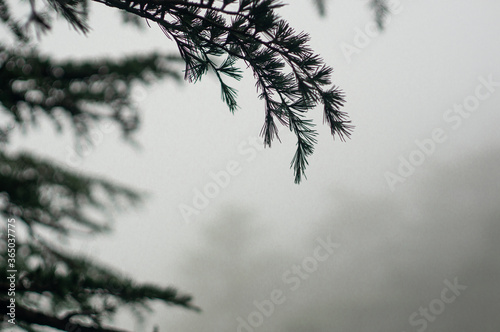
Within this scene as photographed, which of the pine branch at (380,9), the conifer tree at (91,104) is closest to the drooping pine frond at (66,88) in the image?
the conifer tree at (91,104)

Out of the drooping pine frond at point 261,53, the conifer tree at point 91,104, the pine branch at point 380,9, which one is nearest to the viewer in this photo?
the conifer tree at point 91,104

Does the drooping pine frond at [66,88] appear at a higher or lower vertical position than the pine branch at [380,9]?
lower

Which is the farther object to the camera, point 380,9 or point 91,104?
point 380,9

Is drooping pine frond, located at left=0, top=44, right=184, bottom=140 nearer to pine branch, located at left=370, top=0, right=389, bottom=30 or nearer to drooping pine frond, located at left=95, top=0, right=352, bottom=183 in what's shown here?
drooping pine frond, located at left=95, top=0, right=352, bottom=183

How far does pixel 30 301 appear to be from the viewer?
868mm

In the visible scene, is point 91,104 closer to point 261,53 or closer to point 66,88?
point 66,88

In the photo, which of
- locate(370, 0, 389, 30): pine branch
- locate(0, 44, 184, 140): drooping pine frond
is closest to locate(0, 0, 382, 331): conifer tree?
locate(0, 44, 184, 140): drooping pine frond

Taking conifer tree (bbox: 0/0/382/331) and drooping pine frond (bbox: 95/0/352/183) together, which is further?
drooping pine frond (bbox: 95/0/352/183)

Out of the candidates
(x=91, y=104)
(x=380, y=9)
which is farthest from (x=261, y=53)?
(x=380, y=9)

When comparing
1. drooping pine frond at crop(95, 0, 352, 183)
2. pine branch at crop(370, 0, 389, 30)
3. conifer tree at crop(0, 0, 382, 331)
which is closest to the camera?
conifer tree at crop(0, 0, 382, 331)

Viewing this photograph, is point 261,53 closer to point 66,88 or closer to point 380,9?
point 66,88

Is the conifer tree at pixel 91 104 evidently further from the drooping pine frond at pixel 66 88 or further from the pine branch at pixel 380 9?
the pine branch at pixel 380 9

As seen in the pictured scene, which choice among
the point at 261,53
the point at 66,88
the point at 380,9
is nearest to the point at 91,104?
the point at 66,88

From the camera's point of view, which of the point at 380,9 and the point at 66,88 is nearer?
the point at 66,88
